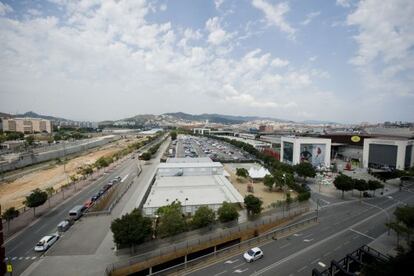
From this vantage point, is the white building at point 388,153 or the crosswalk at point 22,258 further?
the white building at point 388,153

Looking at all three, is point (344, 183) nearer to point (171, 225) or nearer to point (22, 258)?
point (171, 225)

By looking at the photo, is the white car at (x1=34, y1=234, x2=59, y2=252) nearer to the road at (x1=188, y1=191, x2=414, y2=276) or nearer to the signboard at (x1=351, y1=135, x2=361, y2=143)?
the road at (x1=188, y1=191, x2=414, y2=276)

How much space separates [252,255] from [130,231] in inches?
396

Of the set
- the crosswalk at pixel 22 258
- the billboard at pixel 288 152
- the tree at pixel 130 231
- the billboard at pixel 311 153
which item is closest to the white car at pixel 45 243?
the crosswalk at pixel 22 258

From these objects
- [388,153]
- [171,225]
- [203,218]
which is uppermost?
[388,153]

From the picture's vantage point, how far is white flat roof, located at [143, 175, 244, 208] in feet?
94.5

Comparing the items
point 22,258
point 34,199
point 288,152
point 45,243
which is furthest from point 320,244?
point 288,152

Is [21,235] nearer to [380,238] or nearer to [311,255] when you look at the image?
[311,255]

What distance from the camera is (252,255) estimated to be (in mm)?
19156

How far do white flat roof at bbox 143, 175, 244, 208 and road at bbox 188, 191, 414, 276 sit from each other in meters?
9.02

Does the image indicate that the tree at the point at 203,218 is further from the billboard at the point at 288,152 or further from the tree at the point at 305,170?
the billboard at the point at 288,152

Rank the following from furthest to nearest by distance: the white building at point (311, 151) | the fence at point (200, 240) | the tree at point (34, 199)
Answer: the white building at point (311, 151) → the tree at point (34, 199) → the fence at point (200, 240)

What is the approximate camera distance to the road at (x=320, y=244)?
18.2 meters

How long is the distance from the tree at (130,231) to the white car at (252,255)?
27.0 ft
